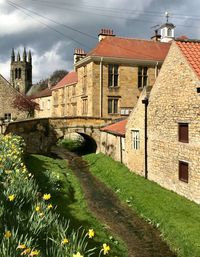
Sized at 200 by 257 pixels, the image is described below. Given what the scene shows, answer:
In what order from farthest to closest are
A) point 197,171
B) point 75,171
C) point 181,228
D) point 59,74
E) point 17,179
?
point 59,74
point 75,171
point 197,171
point 181,228
point 17,179

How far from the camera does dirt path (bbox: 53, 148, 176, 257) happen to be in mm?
12367

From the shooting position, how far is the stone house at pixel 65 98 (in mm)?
45716

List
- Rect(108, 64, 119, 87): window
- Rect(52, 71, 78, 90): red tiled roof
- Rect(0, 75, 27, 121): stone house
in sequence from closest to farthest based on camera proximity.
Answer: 1. Rect(108, 64, 119, 87): window
2. Rect(0, 75, 27, 121): stone house
3. Rect(52, 71, 78, 90): red tiled roof

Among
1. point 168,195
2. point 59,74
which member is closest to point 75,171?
point 168,195

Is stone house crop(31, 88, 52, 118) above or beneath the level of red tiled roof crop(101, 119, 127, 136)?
above

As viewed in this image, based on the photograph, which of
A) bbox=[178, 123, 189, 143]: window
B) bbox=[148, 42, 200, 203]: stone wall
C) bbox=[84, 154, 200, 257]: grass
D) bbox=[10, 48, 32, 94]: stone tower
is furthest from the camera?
bbox=[10, 48, 32, 94]: stone tower

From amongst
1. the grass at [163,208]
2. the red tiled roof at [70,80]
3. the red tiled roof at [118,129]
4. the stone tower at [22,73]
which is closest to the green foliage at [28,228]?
the grass at [163,208]

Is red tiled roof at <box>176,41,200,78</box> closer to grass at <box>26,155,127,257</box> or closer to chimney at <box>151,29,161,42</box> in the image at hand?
grass at <box>26,155,127,257</box>

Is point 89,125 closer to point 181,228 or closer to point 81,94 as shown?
point 81,94

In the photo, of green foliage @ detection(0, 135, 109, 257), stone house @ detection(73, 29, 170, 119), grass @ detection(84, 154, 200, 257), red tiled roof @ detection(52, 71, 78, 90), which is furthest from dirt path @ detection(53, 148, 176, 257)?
red tiled roof @ detection(52, 71, 78, 90)

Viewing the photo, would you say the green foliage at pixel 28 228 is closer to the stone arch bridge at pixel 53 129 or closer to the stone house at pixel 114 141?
the stone house at pixel 114 141

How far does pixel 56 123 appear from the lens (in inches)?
Result: 1297

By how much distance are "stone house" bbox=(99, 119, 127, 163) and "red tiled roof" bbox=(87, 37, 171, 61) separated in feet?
29.0

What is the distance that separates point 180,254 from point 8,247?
297 inches
